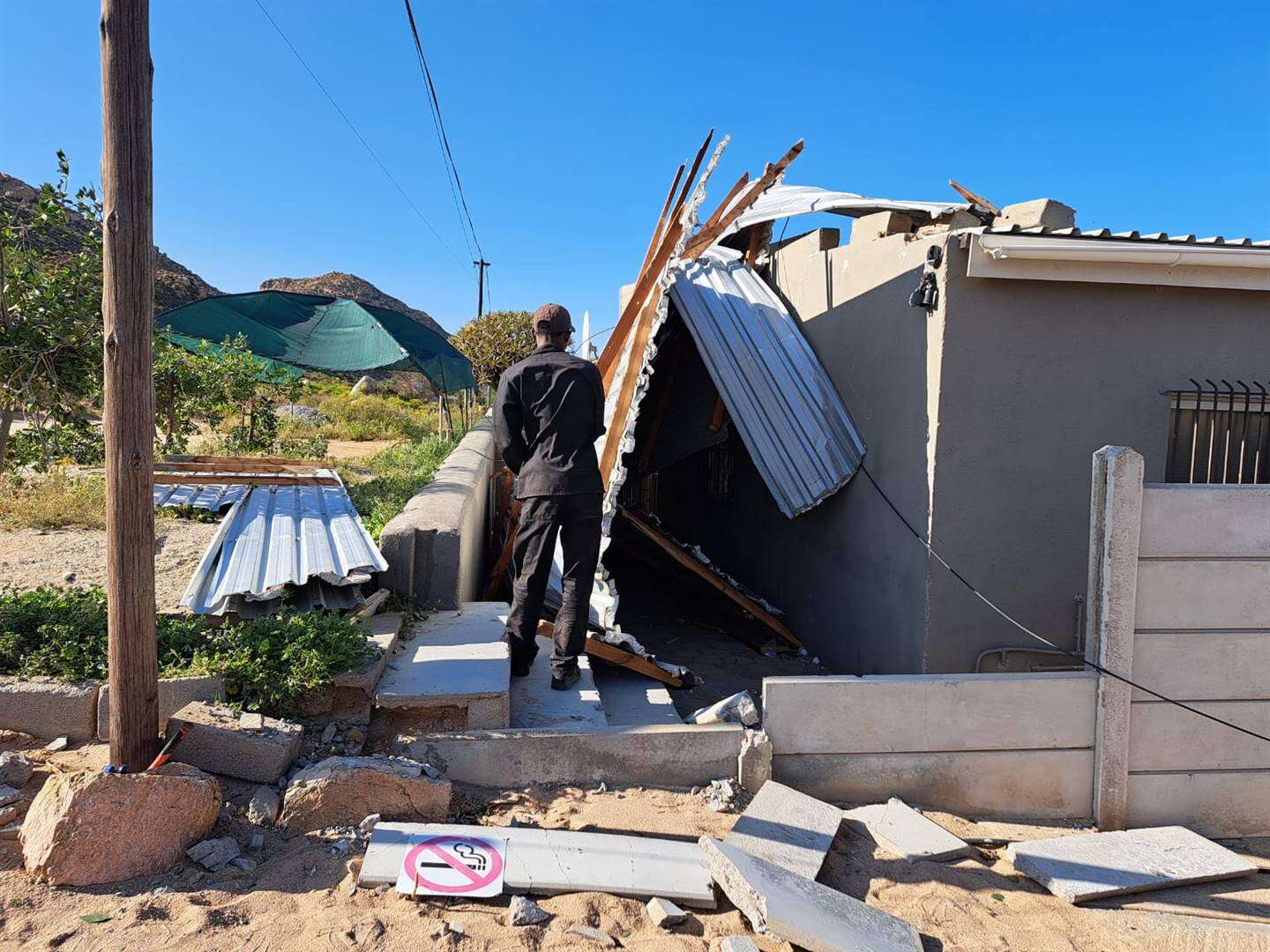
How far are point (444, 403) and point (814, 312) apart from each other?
10.5m

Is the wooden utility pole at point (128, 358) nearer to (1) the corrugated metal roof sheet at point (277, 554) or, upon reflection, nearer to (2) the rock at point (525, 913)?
(1) the corrugated metal roof sheet at point (277, 554)

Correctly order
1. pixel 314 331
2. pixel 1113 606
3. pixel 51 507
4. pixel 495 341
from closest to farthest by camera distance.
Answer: pixel 1113 606 < pixel 51 507 < pixel 314 331 < pixel 495 341

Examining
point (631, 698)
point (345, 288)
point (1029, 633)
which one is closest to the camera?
point (631, 698)

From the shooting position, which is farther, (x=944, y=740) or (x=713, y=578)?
(x=713, y=578)

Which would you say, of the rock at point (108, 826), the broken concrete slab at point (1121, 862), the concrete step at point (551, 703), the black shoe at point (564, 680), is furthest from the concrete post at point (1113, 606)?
the rock at point (108, 826)

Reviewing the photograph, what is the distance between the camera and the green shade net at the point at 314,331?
1209 centimetres

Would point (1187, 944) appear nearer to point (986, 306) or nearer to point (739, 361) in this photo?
point (986, 306)

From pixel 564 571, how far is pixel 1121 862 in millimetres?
2697

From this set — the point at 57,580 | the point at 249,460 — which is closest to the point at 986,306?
the point at 57,580

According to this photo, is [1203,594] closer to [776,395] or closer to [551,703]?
[776,395]

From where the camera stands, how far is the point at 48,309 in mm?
4391

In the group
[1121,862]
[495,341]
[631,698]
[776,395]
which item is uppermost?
[495,341]

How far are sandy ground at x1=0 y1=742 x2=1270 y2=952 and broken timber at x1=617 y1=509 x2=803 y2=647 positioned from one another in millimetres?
2990

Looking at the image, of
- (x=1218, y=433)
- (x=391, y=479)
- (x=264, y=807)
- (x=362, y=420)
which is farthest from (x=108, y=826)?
(x=362, y=420)
